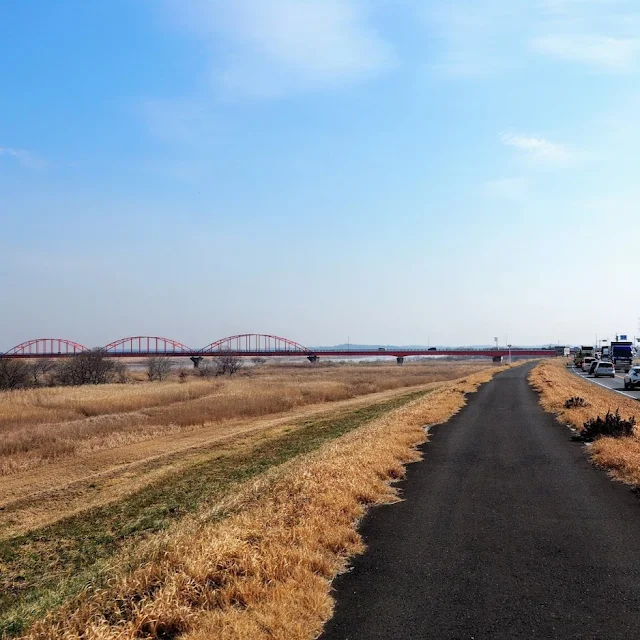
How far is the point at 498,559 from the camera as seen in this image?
7098 mm

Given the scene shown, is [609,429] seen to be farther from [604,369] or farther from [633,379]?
[604,369]

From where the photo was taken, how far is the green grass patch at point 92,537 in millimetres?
7495

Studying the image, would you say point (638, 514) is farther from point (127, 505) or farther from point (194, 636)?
point (127, 505)

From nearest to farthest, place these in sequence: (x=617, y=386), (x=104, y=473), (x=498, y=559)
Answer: (x=498, y=559) → (x=104, y=473) → (x=617, y=386)

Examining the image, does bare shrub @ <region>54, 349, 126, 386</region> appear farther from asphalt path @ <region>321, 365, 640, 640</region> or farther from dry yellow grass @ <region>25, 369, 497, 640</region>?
dry yellow grass @ <region>25, 369, 497, 640</region>

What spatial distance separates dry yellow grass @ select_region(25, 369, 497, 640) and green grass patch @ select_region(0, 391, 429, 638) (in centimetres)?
89

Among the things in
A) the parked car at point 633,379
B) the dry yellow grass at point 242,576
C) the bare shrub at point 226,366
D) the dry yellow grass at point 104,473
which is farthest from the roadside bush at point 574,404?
the bare shrub at point 226,366

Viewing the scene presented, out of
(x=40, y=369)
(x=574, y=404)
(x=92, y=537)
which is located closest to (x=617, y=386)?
(x=574, y=404)

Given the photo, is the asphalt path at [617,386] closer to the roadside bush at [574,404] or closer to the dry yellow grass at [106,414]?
the roadside bush at [574,404]

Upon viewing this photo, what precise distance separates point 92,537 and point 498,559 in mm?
8658

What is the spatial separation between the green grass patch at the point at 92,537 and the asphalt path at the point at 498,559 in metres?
3.42

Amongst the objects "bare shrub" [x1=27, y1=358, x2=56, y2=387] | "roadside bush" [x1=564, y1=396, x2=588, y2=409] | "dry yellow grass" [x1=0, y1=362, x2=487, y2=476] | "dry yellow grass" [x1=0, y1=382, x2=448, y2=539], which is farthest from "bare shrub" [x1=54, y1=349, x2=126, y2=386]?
"roadside bush" [x1=564, y1=396, x2=588, y2=409]

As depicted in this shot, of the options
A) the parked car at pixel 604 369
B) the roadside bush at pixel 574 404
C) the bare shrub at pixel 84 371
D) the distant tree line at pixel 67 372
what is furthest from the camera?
the bare shrub at pixel 84 371

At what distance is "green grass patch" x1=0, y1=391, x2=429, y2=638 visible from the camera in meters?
7.50
